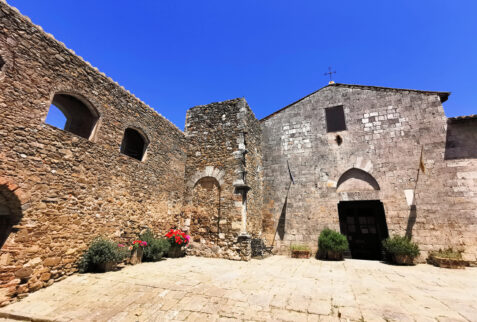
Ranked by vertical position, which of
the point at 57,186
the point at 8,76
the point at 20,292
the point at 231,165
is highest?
the point at 8,76

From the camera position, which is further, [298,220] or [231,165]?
[298,220]

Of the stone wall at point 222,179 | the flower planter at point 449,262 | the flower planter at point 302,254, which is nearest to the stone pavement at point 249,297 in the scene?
the flower planter at point 449,262

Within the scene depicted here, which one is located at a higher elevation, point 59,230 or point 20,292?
point 59,230

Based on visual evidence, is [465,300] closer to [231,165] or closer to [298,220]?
[298,220]

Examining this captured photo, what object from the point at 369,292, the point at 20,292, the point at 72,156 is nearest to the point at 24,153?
the point at 72,156

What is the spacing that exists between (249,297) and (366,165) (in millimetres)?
7881

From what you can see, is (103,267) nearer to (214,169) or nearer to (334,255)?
(214,169)

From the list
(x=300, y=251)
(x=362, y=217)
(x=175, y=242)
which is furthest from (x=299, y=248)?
(x=175, y=242)

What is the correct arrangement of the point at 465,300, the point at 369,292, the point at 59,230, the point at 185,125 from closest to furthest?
the point at 465,300 → the point at 369,292 → the point at 59,230 → the point at 185,125

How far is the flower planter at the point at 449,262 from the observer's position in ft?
22.2

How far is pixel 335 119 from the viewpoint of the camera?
33.5 feet

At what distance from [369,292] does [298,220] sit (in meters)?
5.20

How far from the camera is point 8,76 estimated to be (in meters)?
4.40

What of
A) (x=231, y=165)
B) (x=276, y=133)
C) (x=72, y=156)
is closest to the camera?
(x=72, y=156)
